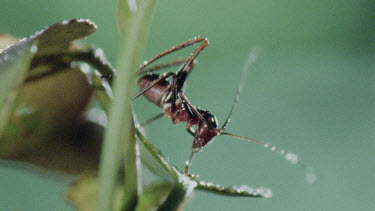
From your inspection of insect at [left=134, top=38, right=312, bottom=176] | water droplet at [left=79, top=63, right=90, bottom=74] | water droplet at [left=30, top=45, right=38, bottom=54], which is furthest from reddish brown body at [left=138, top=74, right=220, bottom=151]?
water droplet at [left=30, top=45, right=38, bottom=54]

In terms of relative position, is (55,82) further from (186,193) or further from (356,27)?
(356,27)

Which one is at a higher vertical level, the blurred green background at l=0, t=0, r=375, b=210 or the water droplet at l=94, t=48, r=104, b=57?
the water droplet at l=94, t=48, r=104, b=57

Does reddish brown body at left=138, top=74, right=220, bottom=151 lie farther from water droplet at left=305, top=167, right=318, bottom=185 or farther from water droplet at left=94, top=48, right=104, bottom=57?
water droplet at left=94, top=48, right=104, bottom=57

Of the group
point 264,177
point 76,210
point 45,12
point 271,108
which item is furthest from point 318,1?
point 76,210

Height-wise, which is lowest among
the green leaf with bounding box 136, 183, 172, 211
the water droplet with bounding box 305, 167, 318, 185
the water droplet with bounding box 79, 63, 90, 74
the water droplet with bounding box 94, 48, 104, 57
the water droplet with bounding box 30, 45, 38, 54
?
the water droplet with bounding box 305, 167, 318, 185

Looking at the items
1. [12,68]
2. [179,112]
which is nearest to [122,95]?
[12,68]

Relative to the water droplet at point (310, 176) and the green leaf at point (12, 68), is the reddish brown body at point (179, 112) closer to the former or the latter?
the water droplet at point (310, 176)

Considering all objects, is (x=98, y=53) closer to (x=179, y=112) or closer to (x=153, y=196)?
(x=153, y=196)

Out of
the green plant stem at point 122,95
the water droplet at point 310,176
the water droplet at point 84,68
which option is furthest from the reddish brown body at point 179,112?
the green plant stem at point 122,95
